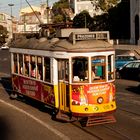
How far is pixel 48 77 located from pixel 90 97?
7.56ft

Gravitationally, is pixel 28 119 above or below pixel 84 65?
below

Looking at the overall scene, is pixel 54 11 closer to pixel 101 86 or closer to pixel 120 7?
pixel 120 7

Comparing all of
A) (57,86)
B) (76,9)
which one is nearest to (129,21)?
(76,9)

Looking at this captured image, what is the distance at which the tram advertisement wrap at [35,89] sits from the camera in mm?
16875

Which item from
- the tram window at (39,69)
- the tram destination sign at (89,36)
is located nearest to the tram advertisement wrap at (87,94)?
the tram destination sign at (89,36)

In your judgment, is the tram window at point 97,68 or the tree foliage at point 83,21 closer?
the tram window at point 97,68

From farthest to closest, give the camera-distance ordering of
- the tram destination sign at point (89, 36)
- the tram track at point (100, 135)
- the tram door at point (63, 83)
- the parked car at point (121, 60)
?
the parked car at point (121, 60), the tram door at point (63, 83), the tram destination sign at point (89, 36), the tram track at point (100, 135)

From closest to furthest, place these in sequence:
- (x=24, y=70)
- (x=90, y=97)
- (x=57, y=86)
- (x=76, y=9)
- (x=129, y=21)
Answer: (x=90, y=97) → (x=57, y=86) → (x=24, y=70) → (x=129, y=21) → (x=76, y=9)

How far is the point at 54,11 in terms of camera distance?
150 meters

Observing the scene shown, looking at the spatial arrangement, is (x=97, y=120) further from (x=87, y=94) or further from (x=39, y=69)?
(x=39, y=69)

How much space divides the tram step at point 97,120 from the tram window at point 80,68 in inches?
49.7

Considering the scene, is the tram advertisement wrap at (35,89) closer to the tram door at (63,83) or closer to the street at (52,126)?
the tram door at (63,83)

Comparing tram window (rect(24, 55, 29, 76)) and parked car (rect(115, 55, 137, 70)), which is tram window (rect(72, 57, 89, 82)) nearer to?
tram window (rect(24, 55, 29, 76))

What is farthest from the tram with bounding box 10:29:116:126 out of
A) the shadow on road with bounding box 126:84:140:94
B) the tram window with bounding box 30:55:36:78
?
the shadow on road with bounding box 126:84:140:94
